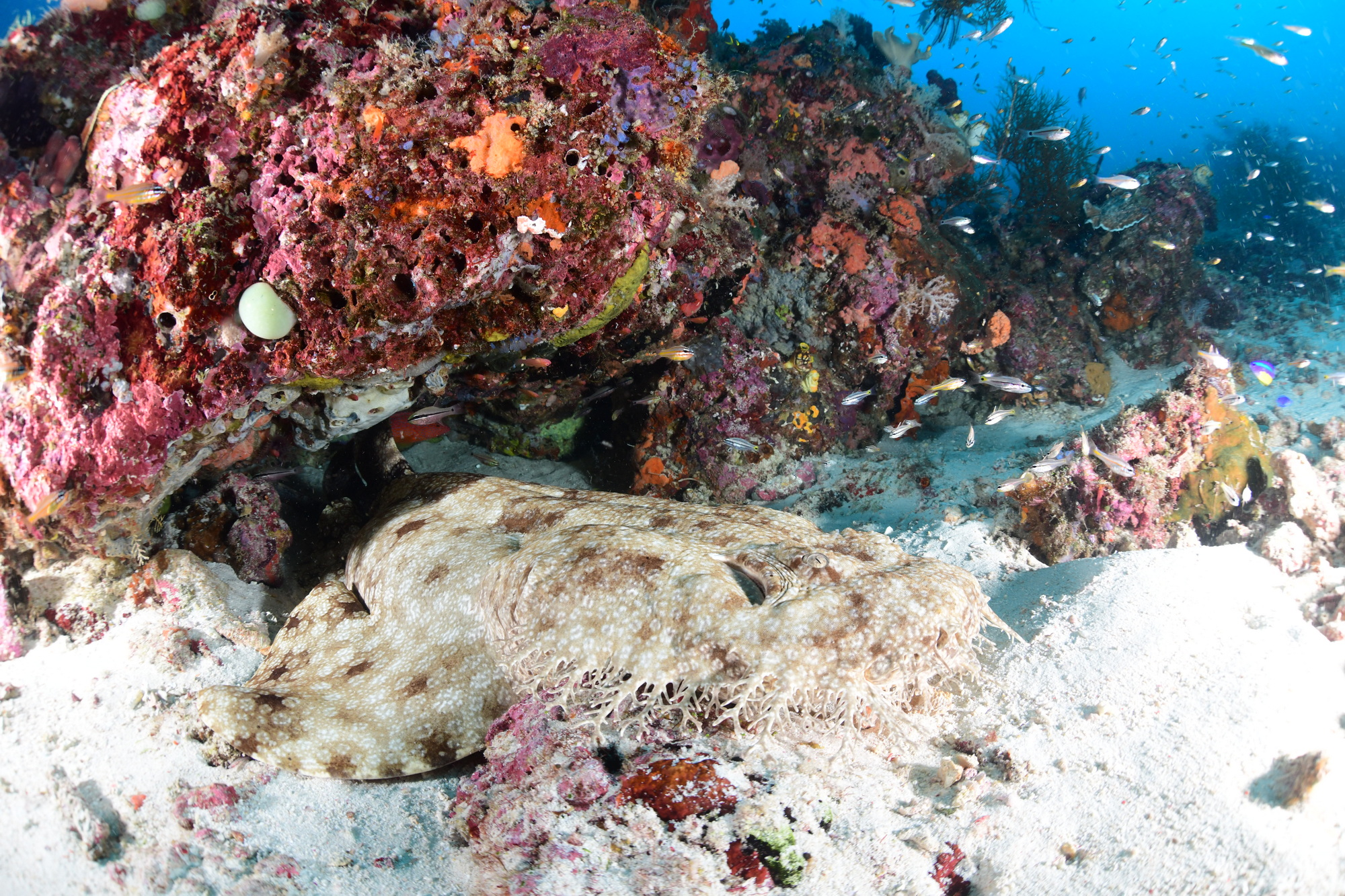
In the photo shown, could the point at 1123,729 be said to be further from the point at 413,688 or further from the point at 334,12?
the point at 334,12

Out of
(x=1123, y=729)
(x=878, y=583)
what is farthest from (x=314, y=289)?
(x=1123, y=729)

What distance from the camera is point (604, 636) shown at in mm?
2592

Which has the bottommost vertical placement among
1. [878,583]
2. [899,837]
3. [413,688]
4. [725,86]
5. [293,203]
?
[899,837]

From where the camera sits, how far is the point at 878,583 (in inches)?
100

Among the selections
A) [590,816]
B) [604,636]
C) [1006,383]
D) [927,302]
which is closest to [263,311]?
[604,636]

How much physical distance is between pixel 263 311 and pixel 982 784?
159 inches

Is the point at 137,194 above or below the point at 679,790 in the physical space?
above

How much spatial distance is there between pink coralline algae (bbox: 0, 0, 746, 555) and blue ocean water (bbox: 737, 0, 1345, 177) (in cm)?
3816

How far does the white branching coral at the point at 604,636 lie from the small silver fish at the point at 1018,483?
2365 millimetres

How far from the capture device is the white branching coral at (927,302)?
6.90 metres

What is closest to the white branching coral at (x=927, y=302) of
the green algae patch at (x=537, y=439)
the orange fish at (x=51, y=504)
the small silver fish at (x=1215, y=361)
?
the small silver fish at (x=1215, y=361)

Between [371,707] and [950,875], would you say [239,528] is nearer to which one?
[371,707]

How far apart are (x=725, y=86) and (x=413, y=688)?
3.91 m

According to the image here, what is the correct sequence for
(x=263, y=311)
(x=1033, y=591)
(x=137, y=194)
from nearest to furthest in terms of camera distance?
(x=137, y=194), (x=263, y=311), (x=1033, y=591)
